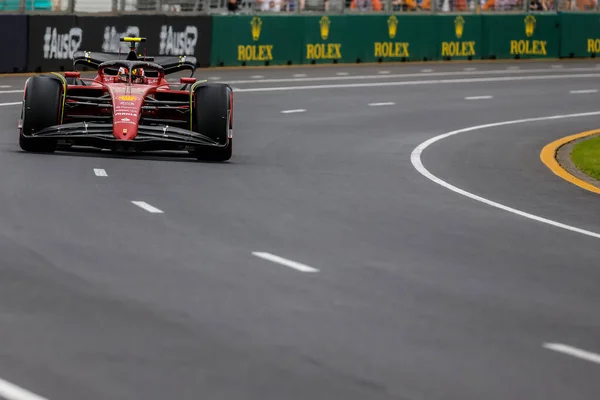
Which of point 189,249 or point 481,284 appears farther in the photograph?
point 189,249

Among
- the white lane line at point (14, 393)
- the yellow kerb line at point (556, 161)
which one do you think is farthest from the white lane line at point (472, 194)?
the white lane line at point (14, 393)

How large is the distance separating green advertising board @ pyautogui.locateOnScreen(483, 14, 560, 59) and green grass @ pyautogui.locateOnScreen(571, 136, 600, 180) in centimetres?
2093

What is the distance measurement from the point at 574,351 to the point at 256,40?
105 ft

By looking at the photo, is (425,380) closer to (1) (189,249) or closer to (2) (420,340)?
(2) (420,340)

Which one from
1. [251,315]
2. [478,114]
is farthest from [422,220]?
[478,114]

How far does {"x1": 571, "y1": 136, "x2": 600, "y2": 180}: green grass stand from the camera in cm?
2025

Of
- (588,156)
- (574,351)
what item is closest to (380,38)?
(588,156)

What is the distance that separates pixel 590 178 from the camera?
63.9 feet

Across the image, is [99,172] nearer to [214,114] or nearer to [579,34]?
[214,114]

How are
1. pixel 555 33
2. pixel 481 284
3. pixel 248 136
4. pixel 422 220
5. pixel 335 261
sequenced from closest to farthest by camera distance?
pixel 481 284 → pixel 335 261 → pixel 422 220 → pixel 248 136 → pixel 555 33

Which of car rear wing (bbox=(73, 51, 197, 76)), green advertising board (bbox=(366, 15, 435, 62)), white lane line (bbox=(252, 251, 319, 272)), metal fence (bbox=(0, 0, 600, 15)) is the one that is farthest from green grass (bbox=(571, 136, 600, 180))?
green advertising board (bbox=(366, 15, 435, 62))

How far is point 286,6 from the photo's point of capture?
136ft

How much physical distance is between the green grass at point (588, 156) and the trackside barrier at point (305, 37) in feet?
46.1

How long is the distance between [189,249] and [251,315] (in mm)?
2660
